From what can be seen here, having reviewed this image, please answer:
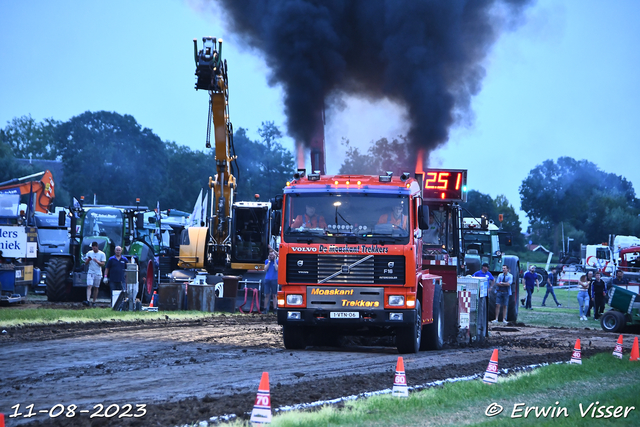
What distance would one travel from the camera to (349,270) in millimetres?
14328

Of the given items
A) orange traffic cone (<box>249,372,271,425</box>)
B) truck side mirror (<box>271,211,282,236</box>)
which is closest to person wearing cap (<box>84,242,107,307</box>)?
truck side mirror (<box>271,211,282,236</box>)

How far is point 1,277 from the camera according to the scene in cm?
2552

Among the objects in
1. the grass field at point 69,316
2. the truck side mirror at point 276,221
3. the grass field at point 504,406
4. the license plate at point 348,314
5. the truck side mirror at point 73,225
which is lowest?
the grass field at point 504,406

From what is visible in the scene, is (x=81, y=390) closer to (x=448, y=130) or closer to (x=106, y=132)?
(x=448, y=130)

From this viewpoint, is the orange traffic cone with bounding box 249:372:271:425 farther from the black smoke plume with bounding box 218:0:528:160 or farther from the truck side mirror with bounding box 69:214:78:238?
the truck side mirror with bounding box 69:214:78:238

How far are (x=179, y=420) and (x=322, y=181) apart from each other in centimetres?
791

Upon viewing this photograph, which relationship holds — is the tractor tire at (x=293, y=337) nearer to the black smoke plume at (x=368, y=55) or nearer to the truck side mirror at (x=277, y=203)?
the truck side mirror at (x=277, y=203)

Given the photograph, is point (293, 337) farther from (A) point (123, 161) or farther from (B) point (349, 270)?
(A) point (123, 161)

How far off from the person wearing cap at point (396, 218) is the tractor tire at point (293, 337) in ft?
8.37

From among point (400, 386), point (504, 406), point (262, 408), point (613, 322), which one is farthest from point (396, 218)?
point (613, 322)

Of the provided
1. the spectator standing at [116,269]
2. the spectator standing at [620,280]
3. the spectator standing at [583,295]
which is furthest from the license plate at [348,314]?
the spectator standing at [583,295]

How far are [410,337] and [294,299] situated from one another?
2.15 m

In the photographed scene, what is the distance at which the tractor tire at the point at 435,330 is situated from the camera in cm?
1620

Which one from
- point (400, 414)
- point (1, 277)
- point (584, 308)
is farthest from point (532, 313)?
point (400, 414)
